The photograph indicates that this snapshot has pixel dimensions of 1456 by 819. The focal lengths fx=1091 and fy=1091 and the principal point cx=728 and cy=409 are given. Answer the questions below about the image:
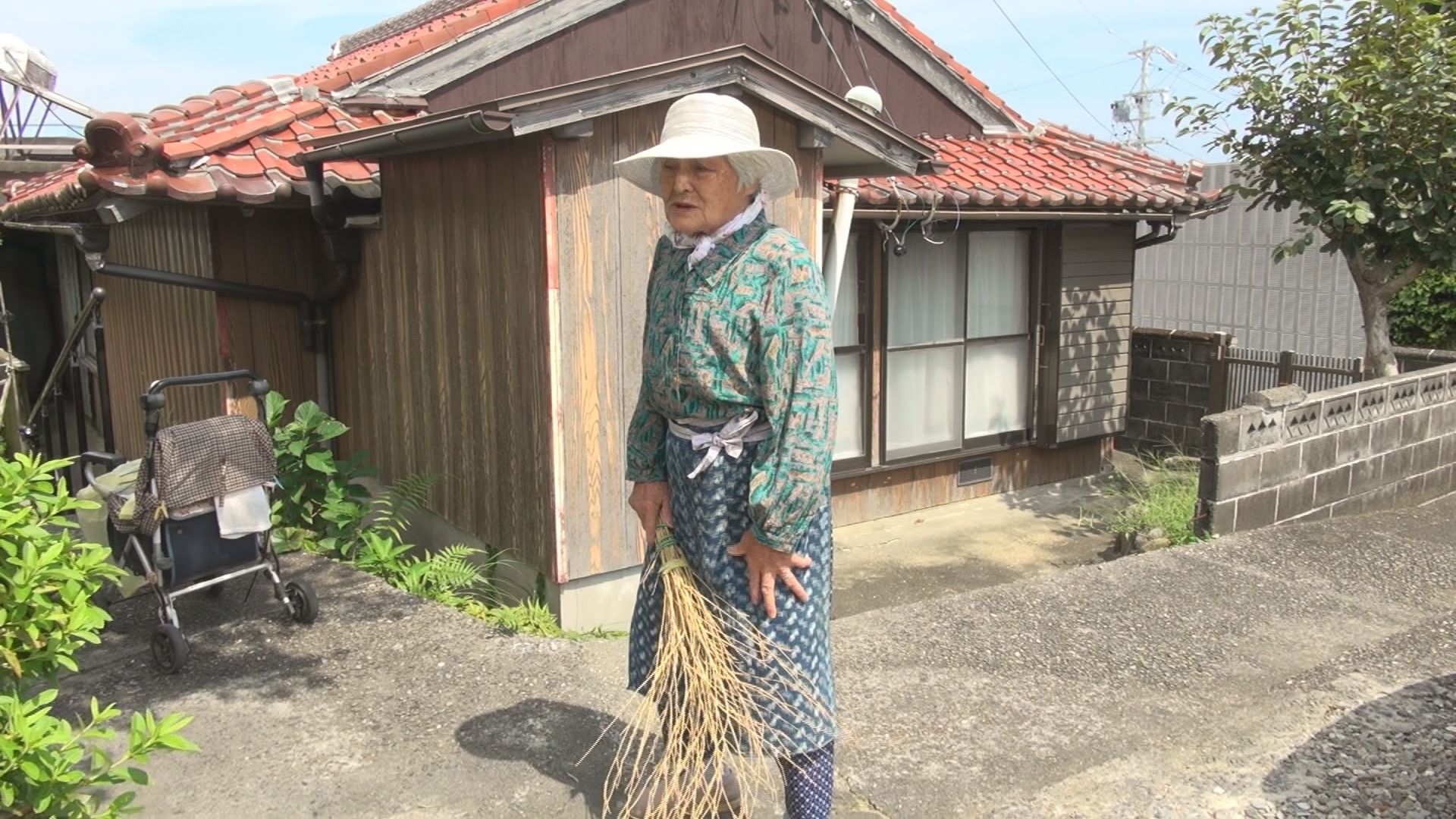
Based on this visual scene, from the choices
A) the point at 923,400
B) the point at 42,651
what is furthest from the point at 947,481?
the point at 42,651

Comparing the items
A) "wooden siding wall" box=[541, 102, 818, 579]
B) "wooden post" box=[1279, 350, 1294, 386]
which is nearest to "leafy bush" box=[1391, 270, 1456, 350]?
"wooden post" box=[1279, 350, 1294, 386]

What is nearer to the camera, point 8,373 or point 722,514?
point 722,514

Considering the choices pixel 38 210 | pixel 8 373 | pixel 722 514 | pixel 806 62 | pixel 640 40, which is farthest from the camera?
pixel 806 62

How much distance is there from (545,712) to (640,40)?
217 inches

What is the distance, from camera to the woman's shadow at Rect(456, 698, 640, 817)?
333 cm

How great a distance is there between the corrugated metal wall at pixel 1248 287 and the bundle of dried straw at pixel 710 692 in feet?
33.7

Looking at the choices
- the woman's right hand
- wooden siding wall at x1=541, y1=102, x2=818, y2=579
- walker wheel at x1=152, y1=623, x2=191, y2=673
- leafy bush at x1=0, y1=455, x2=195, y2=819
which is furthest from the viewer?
wooden siding wall at x1=541, y1=102, x2=818, y2=579

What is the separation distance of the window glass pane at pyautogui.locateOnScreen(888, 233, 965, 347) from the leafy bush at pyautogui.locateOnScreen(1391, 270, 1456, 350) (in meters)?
4.66

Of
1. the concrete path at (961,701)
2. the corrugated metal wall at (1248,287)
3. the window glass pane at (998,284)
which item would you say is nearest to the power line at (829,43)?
the window glass pane at (998,284)

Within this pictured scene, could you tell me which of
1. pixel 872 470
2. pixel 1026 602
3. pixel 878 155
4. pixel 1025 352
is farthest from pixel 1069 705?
pixel 1025 352

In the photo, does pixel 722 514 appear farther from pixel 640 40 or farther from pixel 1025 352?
pixel 1025 352

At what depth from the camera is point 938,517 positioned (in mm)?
8312

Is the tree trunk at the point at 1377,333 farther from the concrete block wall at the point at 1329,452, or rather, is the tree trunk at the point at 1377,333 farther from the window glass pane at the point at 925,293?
the window glass pane at the point at 925,293

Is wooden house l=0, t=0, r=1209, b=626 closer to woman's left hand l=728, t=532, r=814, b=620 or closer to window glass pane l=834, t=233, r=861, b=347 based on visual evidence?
window glass pane l=834, t=233, r=861, b=347
